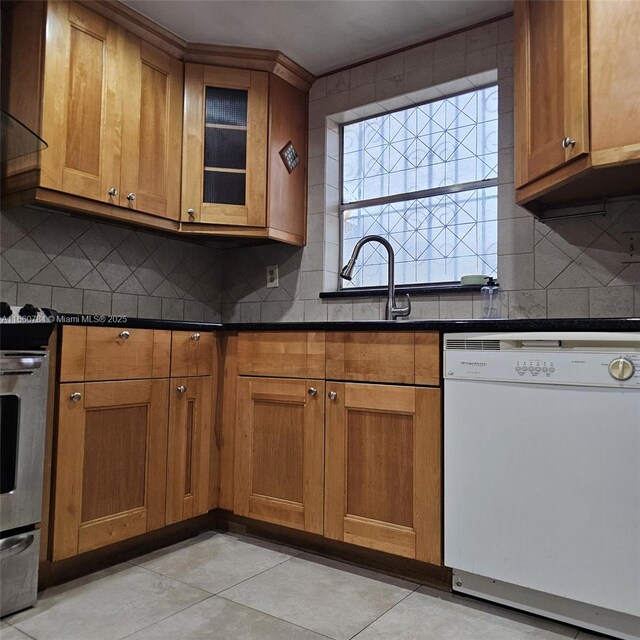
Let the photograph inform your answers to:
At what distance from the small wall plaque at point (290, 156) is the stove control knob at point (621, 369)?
189cm

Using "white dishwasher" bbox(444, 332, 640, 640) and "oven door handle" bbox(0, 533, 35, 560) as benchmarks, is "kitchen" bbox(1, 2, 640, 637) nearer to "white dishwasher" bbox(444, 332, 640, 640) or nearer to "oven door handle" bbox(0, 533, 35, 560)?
"white dishwasher" bbox(444, 332, 640, 640)

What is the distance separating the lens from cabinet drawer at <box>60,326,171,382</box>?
6.03 feet

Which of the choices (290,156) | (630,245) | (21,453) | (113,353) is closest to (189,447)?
(113,353)

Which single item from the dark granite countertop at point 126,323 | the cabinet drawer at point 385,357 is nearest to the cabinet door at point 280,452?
the cabinet drawer at point 385,357

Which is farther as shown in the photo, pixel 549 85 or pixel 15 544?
pixel 549 85

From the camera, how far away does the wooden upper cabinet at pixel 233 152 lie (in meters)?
2.64

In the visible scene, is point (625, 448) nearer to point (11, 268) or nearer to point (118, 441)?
point (118, 441)

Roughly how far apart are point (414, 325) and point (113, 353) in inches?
42.0

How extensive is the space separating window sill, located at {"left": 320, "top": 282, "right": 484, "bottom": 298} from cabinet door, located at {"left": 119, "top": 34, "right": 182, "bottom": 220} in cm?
89

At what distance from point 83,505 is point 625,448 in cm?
168

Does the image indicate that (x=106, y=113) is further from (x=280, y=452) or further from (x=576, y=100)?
(x=576, y=100)

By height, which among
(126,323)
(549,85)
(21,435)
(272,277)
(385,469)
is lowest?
(385,469)

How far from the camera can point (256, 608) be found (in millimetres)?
1668

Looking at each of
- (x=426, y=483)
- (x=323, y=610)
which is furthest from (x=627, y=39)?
(x=323, y=610)
